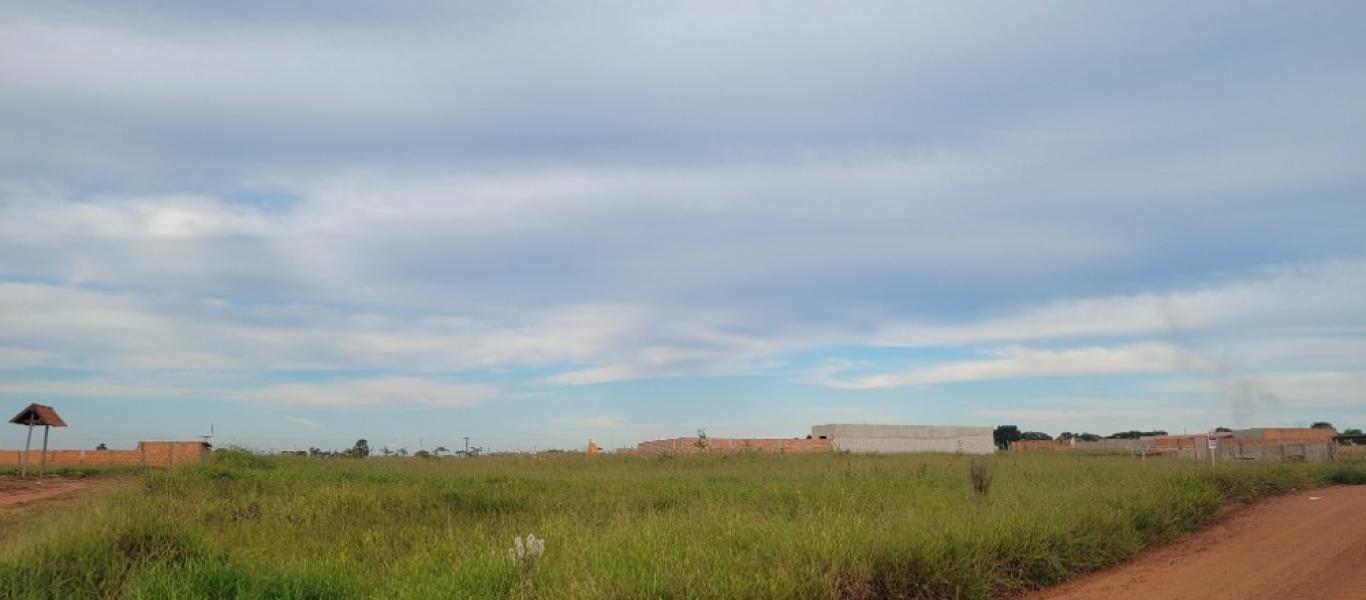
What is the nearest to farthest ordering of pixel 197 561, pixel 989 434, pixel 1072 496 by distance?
pixel 197 561 < pixel 1072 496 < pixel 989 434

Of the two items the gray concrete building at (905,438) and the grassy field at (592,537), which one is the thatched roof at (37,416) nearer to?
the grassy field at (592,537)

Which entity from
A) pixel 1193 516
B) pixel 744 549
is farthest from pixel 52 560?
pixel 1193 516

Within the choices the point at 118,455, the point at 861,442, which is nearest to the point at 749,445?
the point at 861,442

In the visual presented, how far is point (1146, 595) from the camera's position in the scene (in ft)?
30.1

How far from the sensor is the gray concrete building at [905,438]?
61.9 m

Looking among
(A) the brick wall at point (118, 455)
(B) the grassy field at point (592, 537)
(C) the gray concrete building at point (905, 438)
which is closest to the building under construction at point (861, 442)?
(C) the gray concrete building at point (905, 438)

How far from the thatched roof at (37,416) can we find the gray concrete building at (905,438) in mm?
41104

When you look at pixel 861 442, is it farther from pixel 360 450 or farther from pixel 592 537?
pixel 592 537

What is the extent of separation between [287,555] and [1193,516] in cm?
1355

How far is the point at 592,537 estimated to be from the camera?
10.8 metres

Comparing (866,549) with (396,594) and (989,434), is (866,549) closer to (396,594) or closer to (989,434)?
(396,594)

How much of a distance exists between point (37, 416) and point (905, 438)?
5209 cm

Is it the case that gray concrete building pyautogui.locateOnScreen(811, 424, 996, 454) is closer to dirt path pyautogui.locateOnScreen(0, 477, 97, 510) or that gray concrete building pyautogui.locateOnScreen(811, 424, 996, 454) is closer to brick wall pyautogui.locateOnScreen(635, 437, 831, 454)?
brick wall pyautogui.locateOnScreen(635, 437, 831, 454)

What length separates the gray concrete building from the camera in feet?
203
